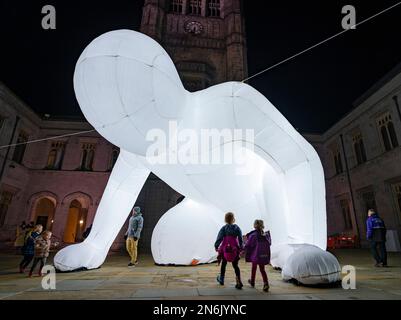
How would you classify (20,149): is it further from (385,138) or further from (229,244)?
(385,138)

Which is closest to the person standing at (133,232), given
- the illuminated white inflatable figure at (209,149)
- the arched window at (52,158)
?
the illuminated white inflatable figure at (209,149)

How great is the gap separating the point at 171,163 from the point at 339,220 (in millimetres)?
15907

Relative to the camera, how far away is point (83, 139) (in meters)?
16.5

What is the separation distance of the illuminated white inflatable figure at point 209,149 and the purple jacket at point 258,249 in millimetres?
371

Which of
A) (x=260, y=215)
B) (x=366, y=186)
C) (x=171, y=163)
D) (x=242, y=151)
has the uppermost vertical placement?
(x=366, y=186)

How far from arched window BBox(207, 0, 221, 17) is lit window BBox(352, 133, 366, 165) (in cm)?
1527

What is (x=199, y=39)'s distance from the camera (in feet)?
62.1

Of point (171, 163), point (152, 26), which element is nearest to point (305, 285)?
point (171, 163)

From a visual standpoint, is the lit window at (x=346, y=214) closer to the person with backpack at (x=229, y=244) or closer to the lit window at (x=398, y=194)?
the lit window at (x=398, y=194)

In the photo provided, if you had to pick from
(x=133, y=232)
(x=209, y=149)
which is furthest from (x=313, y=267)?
(x=133, y=232)

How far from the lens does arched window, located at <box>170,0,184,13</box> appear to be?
20661 millimetres

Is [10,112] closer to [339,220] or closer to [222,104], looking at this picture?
[222,104]

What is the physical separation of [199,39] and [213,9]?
511 cm
